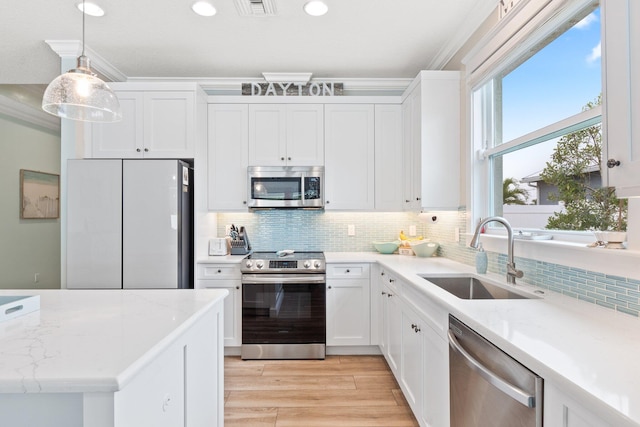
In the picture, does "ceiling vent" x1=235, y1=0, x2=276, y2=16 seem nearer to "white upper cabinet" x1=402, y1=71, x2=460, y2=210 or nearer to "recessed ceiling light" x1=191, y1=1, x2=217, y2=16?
"recessed ceiling light" x1=191, y1=1, x2=217, y2=16

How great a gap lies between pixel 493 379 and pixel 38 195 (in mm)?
5796

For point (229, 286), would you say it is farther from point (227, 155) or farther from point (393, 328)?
point (393, 328)

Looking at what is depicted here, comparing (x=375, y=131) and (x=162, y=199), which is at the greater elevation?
(x=375, y=131)

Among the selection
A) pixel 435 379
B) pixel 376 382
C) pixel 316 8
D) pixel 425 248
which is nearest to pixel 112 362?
pixel 435 379

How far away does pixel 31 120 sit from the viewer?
457 centimetres

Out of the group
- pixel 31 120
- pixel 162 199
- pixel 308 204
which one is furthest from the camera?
pixel 31 120

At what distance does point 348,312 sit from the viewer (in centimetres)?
309

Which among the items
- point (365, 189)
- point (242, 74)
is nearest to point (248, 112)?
point (242, 74)

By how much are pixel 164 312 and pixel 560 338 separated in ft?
4.61

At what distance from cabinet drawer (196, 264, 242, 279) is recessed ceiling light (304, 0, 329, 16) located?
2.10m

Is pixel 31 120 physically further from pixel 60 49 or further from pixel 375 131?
pixel 375 131

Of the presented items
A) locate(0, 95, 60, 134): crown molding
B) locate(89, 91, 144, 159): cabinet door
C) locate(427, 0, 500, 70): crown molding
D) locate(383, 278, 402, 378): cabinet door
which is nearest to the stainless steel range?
locate(383, 278, 402, 378): cabinet door

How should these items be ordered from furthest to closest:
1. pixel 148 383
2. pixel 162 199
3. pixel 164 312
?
pixel 162 199
pixel 164 312
pixel 148 383

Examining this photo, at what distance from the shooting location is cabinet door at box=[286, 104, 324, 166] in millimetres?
3320
